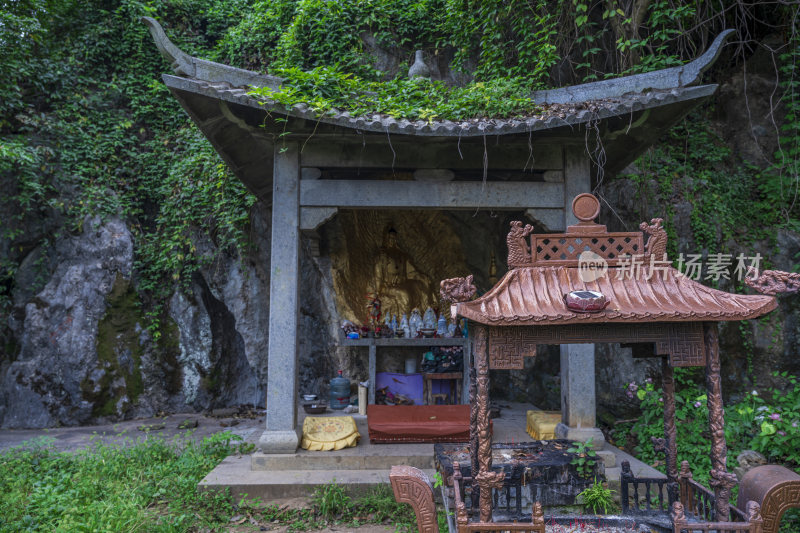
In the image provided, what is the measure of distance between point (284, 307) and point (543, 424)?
390 cm

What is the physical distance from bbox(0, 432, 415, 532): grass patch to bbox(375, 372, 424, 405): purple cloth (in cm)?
363

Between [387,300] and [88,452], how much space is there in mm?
5865

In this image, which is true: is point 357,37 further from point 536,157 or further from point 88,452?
point 88,452

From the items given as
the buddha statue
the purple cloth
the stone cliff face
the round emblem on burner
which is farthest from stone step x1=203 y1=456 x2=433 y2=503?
the buddha statue

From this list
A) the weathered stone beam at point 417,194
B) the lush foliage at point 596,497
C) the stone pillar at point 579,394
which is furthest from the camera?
the weathered stone beam at point 417,194

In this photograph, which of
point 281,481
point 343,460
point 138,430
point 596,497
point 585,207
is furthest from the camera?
point 138,430

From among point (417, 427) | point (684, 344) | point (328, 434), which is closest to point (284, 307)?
point (328, 434)

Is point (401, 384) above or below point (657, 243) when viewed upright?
below

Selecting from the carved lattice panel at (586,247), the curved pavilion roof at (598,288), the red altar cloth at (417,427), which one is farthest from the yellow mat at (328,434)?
the carved lattice panel at (586,247)

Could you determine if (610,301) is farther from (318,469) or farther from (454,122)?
(318,469)

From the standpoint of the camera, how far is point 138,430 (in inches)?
374

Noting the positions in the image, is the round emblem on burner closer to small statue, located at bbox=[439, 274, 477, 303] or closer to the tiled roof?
small statue, located at bbox=[439, 274, 477, 303]

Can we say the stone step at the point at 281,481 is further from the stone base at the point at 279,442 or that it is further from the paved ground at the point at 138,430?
the paved ground at the point at 138,430

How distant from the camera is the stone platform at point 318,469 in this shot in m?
5.69
